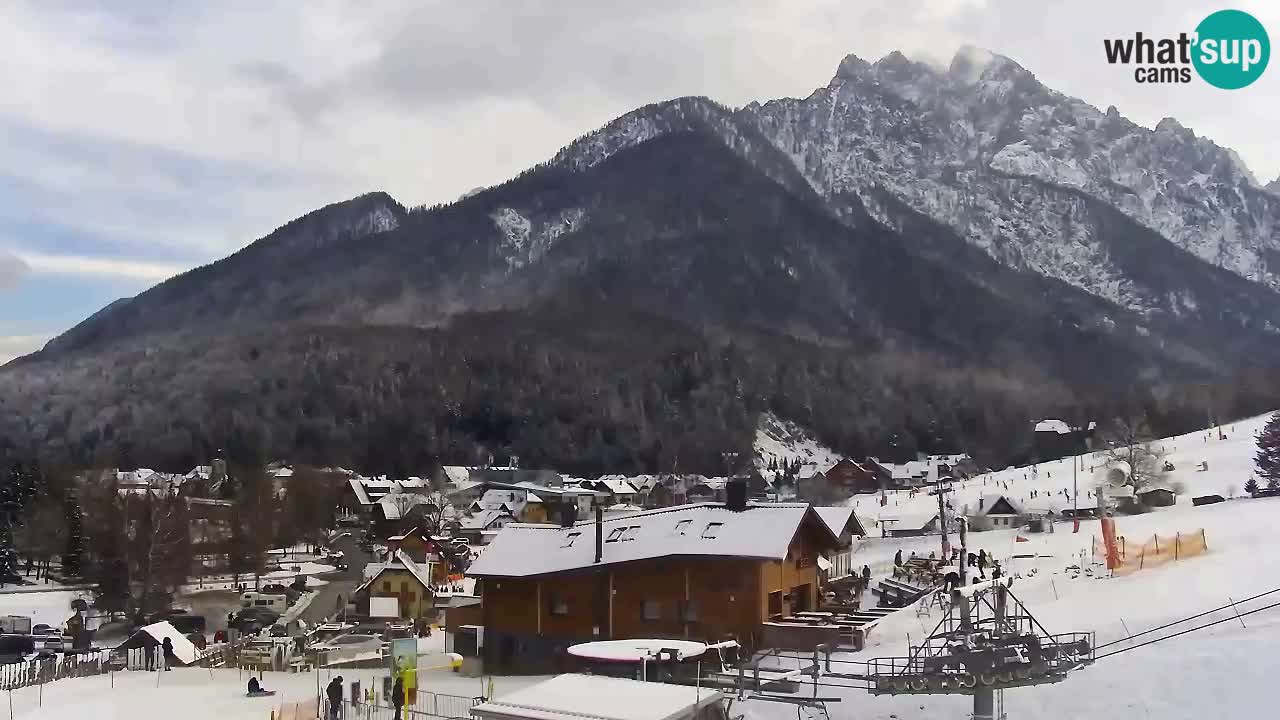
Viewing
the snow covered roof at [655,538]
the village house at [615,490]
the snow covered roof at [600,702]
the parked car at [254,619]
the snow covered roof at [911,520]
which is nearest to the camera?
the snow covered roof at [600,702]

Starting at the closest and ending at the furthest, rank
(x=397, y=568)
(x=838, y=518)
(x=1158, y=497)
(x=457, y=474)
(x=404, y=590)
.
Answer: (x=838, y=518), (x=397, y=568), (x=404, y=590), (x=1158, y=497), (x=457, y=474)

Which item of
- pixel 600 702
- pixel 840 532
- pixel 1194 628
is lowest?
pixel 600 702

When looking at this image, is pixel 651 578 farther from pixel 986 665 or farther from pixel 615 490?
pixel 615 490

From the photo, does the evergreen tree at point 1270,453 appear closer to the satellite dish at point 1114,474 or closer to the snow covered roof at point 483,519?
the satellite dish at point 1114,474

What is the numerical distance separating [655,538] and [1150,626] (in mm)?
15544

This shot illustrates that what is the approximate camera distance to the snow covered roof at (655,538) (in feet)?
116

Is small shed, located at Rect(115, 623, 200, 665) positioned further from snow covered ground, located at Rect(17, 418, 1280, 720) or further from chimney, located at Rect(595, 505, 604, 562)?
chimney, located at Rect(595, 505, 604, 562)

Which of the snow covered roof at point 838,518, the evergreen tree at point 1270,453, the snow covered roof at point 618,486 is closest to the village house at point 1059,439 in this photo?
the snow covered roof at point 618,486

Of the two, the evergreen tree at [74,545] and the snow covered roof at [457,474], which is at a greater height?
the snow covered roof at [457,474]

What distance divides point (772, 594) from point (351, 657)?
18813 millimetres

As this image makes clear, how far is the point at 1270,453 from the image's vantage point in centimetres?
5981

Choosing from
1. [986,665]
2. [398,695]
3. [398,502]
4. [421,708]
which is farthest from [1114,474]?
[398,502]

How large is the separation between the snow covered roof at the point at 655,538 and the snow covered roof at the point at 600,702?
47.4 ft

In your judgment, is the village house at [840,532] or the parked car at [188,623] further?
the parked car at [188,623]
